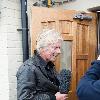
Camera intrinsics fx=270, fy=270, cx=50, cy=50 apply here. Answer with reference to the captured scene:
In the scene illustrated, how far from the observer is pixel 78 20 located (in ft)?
10.1

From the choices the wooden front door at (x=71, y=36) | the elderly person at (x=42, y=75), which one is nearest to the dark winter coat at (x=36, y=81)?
the elderly person at (x=42, y=75)

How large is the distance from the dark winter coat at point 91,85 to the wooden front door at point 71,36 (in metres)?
1.58

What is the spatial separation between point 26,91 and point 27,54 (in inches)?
41.3

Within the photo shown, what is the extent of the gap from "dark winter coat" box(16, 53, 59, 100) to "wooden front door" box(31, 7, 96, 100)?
0.62 metres

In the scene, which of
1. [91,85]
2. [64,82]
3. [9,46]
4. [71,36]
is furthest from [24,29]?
[91,85]

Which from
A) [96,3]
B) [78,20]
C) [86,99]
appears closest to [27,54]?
[78,20]

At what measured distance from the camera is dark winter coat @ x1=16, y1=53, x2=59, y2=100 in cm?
210

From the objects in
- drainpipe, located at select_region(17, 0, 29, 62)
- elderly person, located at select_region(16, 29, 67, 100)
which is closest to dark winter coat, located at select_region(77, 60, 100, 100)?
elderly person, located at select_region(16, 29, 67, 100)

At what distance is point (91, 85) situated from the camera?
4.11ft

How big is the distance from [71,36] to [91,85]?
179 centimetres

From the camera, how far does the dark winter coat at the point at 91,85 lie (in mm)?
1232

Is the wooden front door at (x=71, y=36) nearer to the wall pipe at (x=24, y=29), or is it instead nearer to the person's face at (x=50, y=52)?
the wall pipe at (x=24, y=29)

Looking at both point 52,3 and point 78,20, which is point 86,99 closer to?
point 78,20

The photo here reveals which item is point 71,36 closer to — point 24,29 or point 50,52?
point 24,29
